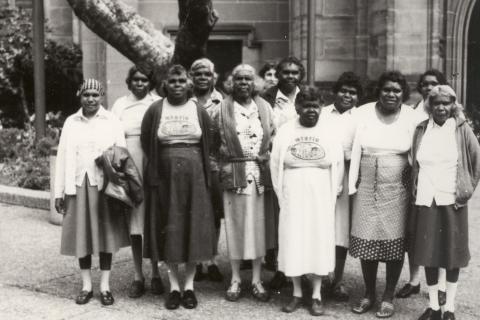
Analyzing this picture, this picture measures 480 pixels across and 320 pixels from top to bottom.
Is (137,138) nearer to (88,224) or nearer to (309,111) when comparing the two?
(88,224)

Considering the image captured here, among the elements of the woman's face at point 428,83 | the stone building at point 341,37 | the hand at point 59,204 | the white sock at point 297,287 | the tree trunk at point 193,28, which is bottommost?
the white sock at point 297,287

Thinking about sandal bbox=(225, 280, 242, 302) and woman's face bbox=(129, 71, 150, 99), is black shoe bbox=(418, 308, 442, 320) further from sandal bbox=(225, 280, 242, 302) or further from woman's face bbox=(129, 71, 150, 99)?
woman's face bbox=(129, 71, 150, 99)

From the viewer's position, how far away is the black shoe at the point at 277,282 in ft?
20.2

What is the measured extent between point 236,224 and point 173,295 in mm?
756

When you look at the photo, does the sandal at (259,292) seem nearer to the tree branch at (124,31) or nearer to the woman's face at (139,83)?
the woman's face at (139,83)

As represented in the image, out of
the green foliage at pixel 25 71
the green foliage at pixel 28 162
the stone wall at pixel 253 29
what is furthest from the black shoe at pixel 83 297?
the green foliage at pixel 25 71

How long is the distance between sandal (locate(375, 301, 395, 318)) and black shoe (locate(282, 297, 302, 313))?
23.4 inches

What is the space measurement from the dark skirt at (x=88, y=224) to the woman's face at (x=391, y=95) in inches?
89.0

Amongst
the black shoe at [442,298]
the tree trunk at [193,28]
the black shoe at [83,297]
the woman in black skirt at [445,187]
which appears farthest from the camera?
the tree trunk at [193,28]

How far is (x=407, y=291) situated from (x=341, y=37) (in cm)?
810

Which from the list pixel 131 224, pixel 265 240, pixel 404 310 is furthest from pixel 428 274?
pixel 131 224

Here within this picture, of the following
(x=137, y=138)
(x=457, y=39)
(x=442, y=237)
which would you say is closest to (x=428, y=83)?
(x=442, y=237)

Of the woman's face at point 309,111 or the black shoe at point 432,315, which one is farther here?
the woman's face at point 309,111

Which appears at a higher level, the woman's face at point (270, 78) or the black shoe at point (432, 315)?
the woman's face at point (270, 78)
